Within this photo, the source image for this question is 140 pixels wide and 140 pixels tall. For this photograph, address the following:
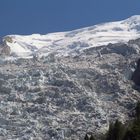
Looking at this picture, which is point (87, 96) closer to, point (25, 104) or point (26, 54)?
point (25, 104)

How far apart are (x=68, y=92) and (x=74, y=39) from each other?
27403mm

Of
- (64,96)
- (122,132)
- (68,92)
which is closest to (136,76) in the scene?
(68,92)

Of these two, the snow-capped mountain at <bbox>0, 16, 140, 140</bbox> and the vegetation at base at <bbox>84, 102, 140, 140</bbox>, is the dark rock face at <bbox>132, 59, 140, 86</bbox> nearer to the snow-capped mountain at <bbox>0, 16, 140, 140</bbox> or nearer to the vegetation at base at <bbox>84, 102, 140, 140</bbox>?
the snow-capped mountain at <bbox>0, 16, 140, 140</bbox>

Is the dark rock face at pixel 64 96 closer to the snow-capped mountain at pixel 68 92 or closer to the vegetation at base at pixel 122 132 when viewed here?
the snow-capped mountain at pixel 68 92

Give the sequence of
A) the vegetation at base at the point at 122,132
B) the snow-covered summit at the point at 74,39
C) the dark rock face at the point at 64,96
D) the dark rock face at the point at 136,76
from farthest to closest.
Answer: the snow-covered summit at the point at 74,39 → the dark rock face at the point at 136,76 → the dark rock face at the point at 64,96 → the vegetation at base at the point at 122,132

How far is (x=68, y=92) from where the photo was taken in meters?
54.8

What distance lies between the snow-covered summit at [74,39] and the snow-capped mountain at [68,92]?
14.6 feet

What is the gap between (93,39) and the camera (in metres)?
79.3

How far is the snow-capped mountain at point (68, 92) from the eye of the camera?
164 ft

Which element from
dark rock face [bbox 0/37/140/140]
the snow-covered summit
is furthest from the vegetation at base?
the snow-covered summit

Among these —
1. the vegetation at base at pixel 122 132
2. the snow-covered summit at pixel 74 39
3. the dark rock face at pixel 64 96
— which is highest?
the snow-covered summit at pixel 74 39

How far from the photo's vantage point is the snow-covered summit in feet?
246

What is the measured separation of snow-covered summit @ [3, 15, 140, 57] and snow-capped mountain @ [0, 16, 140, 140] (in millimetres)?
4446

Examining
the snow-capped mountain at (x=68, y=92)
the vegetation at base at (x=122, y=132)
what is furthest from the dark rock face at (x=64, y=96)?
the vegetation at base at (x=122, y=132)
